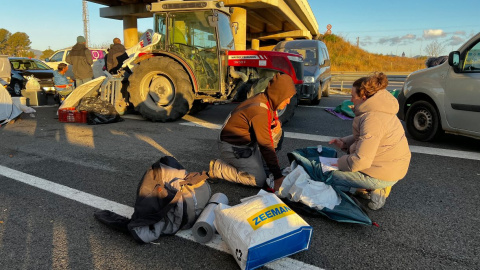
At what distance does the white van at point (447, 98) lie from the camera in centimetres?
507

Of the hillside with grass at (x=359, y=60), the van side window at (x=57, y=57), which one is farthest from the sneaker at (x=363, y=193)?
the hillside with grass at (x=359, y=60)

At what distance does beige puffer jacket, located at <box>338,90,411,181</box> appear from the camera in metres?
2.94

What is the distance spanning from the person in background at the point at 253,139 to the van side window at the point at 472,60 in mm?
3382

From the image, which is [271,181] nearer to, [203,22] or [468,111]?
[468,111]

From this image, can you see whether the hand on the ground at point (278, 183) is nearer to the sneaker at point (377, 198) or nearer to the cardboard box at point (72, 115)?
the sneaker at point (377, 198)

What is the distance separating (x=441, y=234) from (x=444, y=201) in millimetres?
814

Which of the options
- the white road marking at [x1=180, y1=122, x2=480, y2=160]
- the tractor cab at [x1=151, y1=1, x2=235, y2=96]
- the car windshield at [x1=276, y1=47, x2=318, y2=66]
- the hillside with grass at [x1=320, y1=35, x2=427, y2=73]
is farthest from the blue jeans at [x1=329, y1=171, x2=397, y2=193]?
the hillside with grass at [x1=320, y1=35, x2=427, y2=73]

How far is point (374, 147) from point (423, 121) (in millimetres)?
3873

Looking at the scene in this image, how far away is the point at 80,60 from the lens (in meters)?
9.71

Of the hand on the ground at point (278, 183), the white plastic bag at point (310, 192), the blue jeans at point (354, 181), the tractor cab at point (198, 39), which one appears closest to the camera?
the white plastic bag at point (310, 192)

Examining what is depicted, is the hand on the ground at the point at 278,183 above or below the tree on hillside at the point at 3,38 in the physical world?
below

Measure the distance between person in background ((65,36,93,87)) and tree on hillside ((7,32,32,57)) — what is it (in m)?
48.2

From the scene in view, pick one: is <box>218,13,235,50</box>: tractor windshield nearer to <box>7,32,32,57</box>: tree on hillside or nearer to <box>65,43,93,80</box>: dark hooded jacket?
<box>65,43,93,80</box>: dark hooded jacket

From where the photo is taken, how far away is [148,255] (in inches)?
98.6
